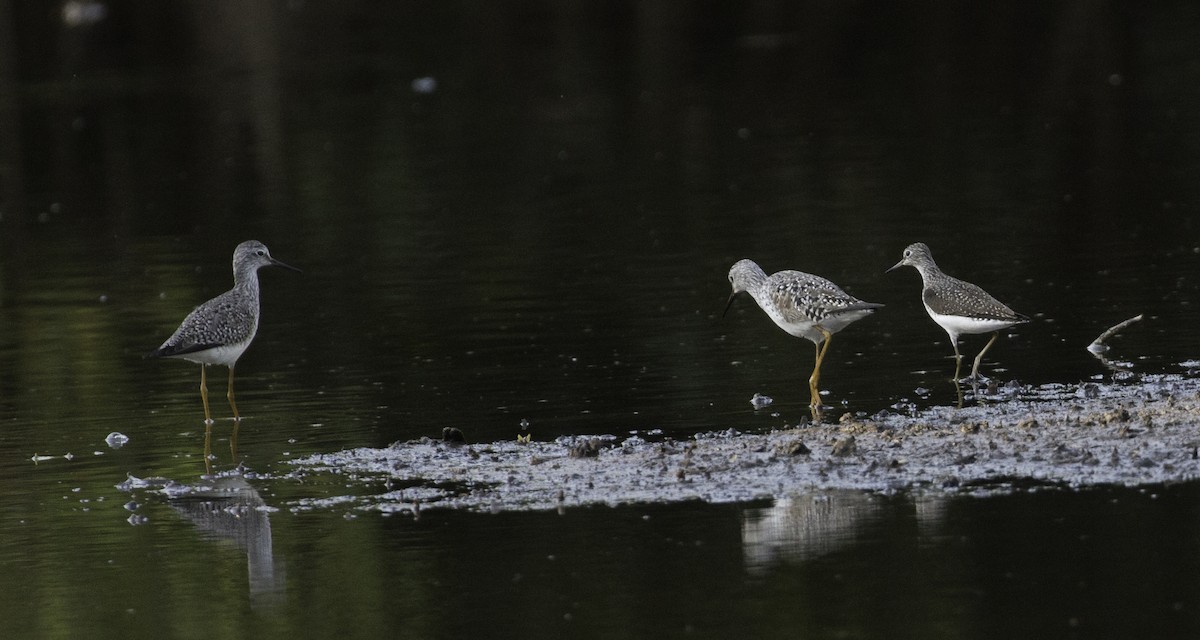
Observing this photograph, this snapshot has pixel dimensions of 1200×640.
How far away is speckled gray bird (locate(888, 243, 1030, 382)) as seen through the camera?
12.6 m

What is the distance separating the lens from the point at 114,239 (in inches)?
922

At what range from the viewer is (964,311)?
41.9 feet

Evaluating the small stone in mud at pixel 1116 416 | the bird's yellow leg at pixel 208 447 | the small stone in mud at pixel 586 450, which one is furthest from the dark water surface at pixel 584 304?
the small stone in mud at pixel 1116 416

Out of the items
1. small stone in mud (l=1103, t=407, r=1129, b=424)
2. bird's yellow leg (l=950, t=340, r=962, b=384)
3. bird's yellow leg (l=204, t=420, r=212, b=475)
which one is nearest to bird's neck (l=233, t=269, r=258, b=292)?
bird's yellow leg (l=204, t=420, r=212, b=475)

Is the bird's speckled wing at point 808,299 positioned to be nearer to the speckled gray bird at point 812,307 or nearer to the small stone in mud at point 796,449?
the speckled gray bird at point 812,307

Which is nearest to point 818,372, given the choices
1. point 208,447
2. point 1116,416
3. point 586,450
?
point 586,450

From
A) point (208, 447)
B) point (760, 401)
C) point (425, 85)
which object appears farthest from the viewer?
point (425, 85)

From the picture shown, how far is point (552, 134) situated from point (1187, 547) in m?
23.7

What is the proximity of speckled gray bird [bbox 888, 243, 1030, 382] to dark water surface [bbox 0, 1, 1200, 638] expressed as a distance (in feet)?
1.00

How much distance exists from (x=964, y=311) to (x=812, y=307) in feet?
3.62

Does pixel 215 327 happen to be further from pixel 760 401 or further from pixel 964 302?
pixel 964 302

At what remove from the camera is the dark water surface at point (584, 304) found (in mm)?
8148

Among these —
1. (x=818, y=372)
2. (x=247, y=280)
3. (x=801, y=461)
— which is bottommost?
(x=801, y=461)

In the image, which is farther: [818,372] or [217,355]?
[217,355]
